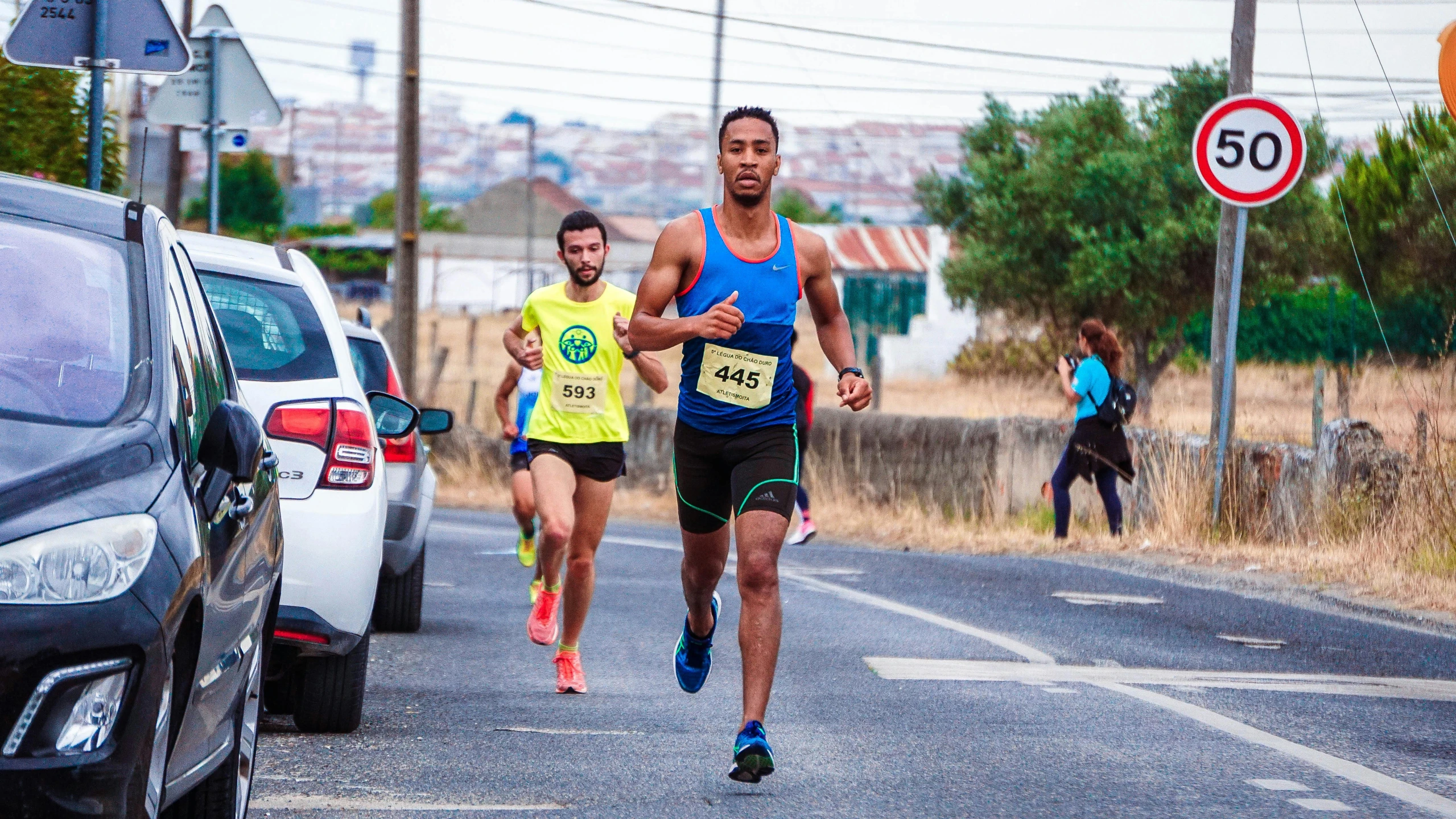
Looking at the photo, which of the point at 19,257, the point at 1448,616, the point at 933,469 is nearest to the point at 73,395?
the point at 19,257

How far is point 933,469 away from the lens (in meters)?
19.8

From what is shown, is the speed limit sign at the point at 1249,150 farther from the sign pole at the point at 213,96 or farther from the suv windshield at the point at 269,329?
the suv windshield at the point at 269,329

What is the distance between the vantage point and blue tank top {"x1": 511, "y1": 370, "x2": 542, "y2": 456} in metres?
11.8

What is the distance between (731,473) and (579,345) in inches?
89.2

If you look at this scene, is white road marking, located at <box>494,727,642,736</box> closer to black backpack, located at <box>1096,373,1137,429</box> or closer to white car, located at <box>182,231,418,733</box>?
white car, located at <box>182,231,418,733</box>

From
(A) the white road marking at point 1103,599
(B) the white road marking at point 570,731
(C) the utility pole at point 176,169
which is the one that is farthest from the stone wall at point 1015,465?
(B) the white road marking at point 570,731

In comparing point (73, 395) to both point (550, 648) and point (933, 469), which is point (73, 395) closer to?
point (550, 648)

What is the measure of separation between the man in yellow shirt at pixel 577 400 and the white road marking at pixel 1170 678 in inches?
54.1

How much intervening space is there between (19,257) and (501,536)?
1220 centimetres

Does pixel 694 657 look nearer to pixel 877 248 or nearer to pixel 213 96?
pixel 213 96

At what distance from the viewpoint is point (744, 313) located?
20.2 ft

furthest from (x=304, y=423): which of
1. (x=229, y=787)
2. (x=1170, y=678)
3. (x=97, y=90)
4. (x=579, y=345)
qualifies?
(x=1170, y=678)

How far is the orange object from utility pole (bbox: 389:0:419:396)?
12678 millimetres

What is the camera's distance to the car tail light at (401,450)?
366 inches
